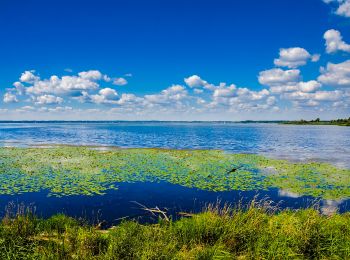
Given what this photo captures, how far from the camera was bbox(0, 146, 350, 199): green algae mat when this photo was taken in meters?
19.6

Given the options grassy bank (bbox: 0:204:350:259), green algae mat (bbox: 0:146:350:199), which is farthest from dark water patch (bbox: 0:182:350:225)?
grassy bank (bbox: 0:204:350:259)

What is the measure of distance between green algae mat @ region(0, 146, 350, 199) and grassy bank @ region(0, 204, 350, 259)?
29.6ft

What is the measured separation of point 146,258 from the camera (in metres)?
7.41

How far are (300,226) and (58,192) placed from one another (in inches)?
559

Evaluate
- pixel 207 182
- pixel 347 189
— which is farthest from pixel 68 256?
pixel 347 189

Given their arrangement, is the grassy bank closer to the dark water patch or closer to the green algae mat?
the dark water patch

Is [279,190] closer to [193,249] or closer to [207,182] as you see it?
[207,182]

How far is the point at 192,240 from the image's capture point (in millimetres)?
9086

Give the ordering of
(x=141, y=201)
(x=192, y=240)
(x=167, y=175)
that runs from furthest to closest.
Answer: (x=167, y=175), (x=141, y=201), (x=192, y=240)

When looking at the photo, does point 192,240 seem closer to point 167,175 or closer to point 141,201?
point 141,201

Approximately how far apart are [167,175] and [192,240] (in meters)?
15.0

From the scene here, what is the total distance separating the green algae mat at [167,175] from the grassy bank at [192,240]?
9.01m

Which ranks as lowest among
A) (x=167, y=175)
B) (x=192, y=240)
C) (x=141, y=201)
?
(x=141, y=201)

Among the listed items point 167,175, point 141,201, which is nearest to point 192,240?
point 141,201
